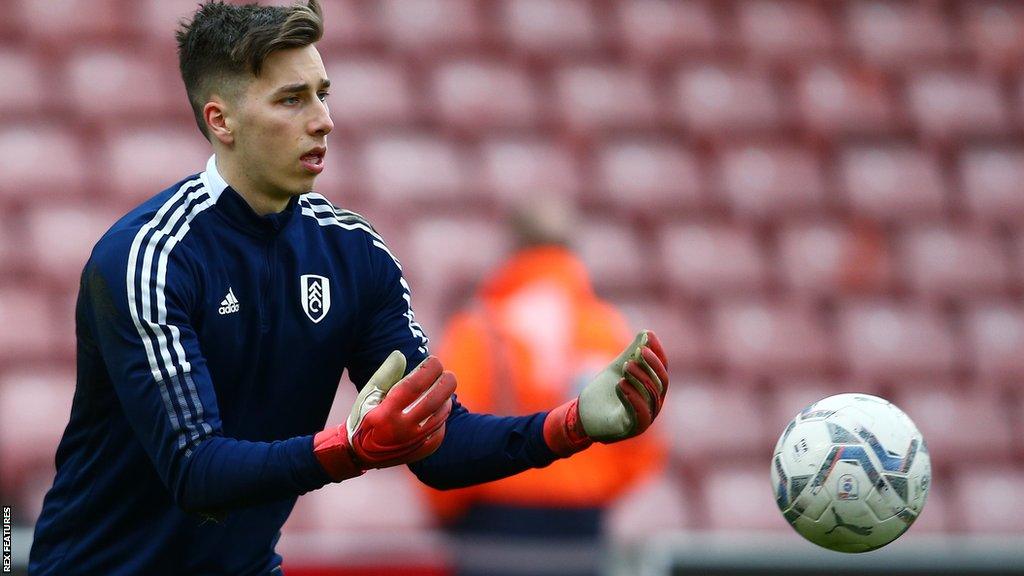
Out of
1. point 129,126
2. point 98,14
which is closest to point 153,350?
point 129,126

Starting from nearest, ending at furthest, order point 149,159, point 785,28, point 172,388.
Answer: point 172,388
point 149,159
point 785,28

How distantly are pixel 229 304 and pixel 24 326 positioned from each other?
11.5 feet

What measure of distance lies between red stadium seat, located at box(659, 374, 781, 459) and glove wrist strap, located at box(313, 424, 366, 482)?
13.1ft

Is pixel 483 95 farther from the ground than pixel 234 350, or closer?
farther from the ground

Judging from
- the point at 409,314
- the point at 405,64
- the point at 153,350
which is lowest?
the point at 153,350

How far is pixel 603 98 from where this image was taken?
24.2 feet

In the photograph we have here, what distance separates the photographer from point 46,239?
246 inches

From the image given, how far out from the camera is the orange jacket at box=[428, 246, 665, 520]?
4.68 m

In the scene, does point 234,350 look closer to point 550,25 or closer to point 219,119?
point 219,119

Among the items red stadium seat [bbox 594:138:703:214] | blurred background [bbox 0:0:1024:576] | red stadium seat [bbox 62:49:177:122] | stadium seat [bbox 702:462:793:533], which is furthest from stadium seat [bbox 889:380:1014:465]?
red stadium seat [bbox 62:49:177:122]

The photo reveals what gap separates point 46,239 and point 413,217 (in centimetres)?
159

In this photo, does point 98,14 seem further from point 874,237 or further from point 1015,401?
point 1015,401

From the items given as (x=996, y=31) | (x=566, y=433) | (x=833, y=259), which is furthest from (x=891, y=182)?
(x=566, y=433)

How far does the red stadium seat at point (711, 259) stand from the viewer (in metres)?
6.96
